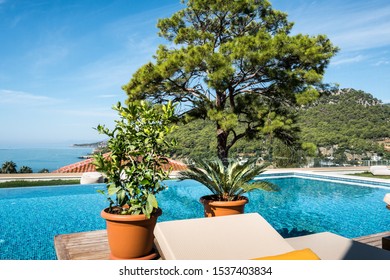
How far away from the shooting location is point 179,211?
25.7 feet

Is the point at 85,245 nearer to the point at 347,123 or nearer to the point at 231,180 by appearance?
the point at 231,180

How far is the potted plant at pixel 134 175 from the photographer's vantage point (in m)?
3.15

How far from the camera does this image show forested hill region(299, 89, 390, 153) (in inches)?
1214

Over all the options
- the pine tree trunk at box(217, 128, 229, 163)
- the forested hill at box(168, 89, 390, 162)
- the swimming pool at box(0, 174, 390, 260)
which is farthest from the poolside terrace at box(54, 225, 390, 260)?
the forested hill at box(168, 89, 390, 162)

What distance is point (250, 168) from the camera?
17.9ft

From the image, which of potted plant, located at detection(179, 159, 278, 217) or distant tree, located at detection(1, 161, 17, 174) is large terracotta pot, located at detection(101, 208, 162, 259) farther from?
distant tree, located at detection(1, 161, 17, 174)

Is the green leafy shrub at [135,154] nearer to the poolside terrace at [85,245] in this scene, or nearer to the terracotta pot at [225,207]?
the poolside terrace at [85,245]

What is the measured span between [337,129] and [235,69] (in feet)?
86.3

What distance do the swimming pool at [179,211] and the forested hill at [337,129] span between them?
540 inches

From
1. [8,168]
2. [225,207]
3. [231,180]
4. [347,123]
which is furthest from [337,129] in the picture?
[225,207]

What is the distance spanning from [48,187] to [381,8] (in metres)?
13.8

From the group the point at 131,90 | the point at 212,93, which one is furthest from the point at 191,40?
the point at 131,90

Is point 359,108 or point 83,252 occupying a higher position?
point 359,108
